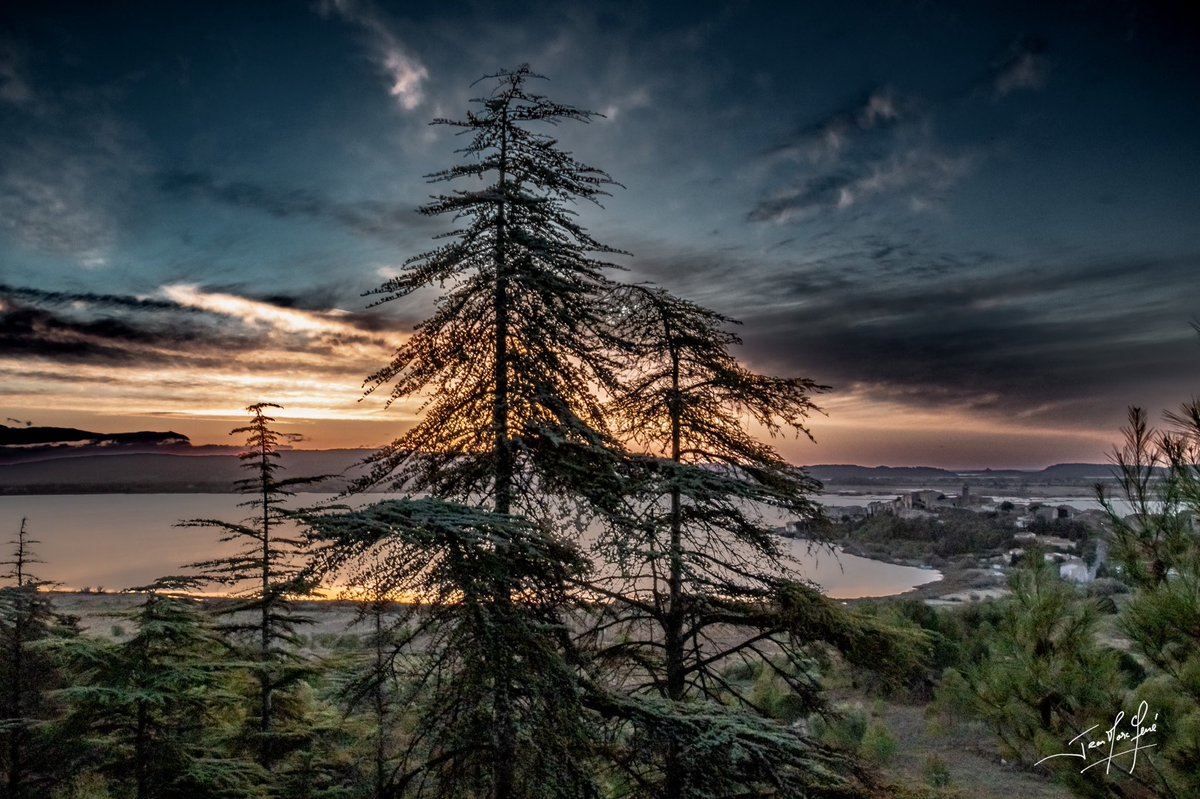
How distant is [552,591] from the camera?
6.20m

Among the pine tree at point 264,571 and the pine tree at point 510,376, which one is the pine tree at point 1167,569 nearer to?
the pine tree at point 510,376

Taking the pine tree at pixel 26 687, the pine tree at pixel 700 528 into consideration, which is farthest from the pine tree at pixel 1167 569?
the pine tree at pixel 26 687

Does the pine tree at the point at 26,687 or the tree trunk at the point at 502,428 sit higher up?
the tree trunk at the point at 502,428

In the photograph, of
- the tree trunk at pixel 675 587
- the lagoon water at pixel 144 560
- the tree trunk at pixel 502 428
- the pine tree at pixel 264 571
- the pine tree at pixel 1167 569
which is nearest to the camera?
the pine tree at pixel 1167 569

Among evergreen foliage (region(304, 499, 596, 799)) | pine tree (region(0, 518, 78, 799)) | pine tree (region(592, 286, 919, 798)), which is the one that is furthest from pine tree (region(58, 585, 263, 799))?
pine tree (region(592, 286, 919, 798))

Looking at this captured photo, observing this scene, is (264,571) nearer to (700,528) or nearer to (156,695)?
(156,695)

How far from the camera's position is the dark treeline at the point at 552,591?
5199 millimetres

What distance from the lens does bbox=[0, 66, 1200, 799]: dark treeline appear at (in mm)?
5199

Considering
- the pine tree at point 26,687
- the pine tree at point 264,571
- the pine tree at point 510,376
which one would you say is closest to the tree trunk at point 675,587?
the pine tree at point 510,376

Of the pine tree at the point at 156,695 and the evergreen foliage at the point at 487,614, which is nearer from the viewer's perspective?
the evergreen foliage at the point at 487,614

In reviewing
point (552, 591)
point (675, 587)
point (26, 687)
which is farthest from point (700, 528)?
point (26, 687)

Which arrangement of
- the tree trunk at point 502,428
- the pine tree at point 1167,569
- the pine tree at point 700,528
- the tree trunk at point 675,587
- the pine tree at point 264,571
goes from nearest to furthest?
the pine tree at point 1167,569 < the tree trunk at point 502,428 < the pine tree at point 700,528 < the tree trunk at point 675,587 < the pine tree at point 264,571

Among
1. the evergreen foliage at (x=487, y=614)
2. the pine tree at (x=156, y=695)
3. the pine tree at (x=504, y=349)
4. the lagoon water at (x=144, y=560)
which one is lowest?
the lagoon water at (x=144, y=560)

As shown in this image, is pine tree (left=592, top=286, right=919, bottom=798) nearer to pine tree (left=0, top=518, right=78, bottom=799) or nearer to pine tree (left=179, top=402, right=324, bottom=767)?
pine tree (left=179, top=402, right=324, bottom=767)
